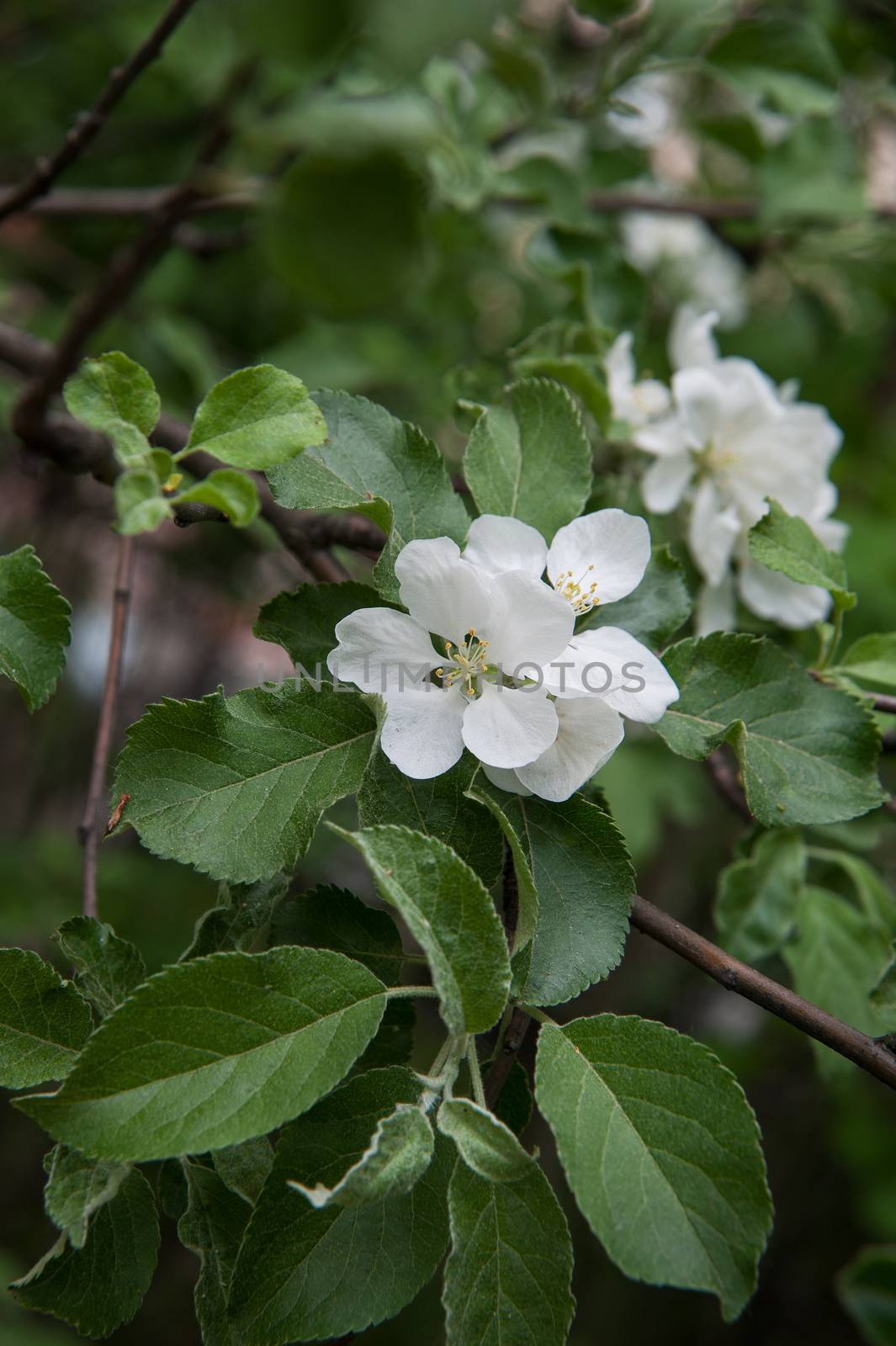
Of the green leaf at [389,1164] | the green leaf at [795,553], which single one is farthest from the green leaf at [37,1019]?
the green leaf at [795,553]

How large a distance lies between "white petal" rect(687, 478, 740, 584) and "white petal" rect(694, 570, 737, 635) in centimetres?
2

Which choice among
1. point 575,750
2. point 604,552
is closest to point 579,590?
point 604,552

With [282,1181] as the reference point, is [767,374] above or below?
below

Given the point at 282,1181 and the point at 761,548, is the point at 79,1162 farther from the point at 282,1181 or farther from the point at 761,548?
the point at 761,548

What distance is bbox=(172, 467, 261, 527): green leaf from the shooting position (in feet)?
2.21

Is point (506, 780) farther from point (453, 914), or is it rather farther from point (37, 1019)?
point (37, 1019)

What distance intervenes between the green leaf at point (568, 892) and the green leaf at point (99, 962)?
1.03ft

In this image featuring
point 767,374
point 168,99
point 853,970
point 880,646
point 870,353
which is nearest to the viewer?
point 880,646

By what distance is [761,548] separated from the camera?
968mm

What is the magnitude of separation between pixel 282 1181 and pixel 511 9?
0.70 metres

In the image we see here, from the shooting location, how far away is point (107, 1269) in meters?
0.77

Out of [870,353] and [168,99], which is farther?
[870,353]

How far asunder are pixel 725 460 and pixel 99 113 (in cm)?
78

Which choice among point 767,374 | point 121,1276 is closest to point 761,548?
point 121,1276
